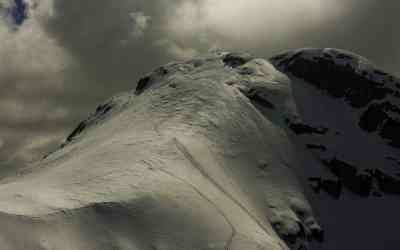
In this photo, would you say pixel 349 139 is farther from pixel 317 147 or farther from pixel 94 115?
pixel 94 115

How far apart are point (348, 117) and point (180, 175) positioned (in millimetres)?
57613

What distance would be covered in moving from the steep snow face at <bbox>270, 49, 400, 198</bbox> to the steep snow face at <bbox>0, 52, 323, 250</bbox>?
4.59 metres

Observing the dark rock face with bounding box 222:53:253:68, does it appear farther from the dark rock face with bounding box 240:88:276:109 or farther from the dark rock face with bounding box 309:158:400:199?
the dark rock face with bounding box 309:158:400:199

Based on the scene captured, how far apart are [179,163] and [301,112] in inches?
1832

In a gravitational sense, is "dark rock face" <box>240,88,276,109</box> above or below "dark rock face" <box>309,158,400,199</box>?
above

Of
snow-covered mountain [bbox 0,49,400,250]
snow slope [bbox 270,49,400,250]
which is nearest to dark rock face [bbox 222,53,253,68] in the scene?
snow-covered mountain [bbox 0,49,400,250]

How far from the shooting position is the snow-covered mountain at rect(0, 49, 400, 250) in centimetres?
5409

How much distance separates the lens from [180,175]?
242ft

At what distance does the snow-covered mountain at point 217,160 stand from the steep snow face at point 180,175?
193 millimetres

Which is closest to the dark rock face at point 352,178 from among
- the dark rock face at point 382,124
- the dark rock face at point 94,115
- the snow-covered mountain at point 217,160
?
the snow-covered mountain at point 217,160

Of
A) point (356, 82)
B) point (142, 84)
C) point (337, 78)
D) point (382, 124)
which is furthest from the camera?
point (142, 84)

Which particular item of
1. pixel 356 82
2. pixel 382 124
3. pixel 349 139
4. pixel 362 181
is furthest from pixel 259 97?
pixel 356 82

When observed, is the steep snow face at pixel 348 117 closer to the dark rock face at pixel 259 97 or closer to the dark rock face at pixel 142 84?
the dark rock face at pixel 259 97

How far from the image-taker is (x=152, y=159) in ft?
250
